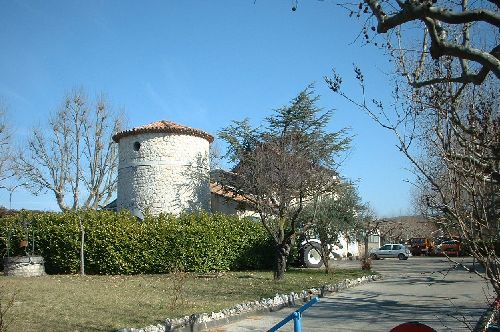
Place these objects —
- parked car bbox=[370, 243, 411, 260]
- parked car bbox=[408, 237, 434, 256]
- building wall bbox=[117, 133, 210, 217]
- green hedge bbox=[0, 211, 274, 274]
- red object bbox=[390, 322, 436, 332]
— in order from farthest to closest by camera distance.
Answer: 1. parked car bbox=[408, 237, 434, 256]
2. parked car bbox=[370, 243, 411, 260]
3. building wall bbox=[117, 133, 210, 217]
4. green hedge bbox=[0, 211, 274, 274]
5. red object bbox=[390, 322, 436, 332]

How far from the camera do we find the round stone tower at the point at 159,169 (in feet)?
91.4

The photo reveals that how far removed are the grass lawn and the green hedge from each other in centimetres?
225

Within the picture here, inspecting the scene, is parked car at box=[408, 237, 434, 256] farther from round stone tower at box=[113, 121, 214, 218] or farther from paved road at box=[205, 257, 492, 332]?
paved road at box=[205, 257, 492, 332]

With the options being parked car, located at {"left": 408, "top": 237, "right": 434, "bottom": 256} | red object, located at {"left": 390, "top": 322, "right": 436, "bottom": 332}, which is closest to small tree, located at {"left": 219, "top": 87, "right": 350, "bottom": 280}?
red object, located at {"left": 390, "top": 322, "right": 436, "bottom": 332}

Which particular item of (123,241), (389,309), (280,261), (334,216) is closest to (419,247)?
(334,216)

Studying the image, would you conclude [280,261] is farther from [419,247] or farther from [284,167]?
[419,247]

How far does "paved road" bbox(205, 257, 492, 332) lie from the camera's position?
1019cm

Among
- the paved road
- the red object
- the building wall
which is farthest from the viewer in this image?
the building wall

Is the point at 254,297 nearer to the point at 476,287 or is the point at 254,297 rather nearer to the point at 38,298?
the point at 38,298

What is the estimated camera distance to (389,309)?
12.7 m

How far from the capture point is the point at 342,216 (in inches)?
985

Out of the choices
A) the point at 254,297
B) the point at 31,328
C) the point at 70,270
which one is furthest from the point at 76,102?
the point at 31,328

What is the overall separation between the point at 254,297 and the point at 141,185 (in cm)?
1576

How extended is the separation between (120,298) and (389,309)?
719 centimetres
